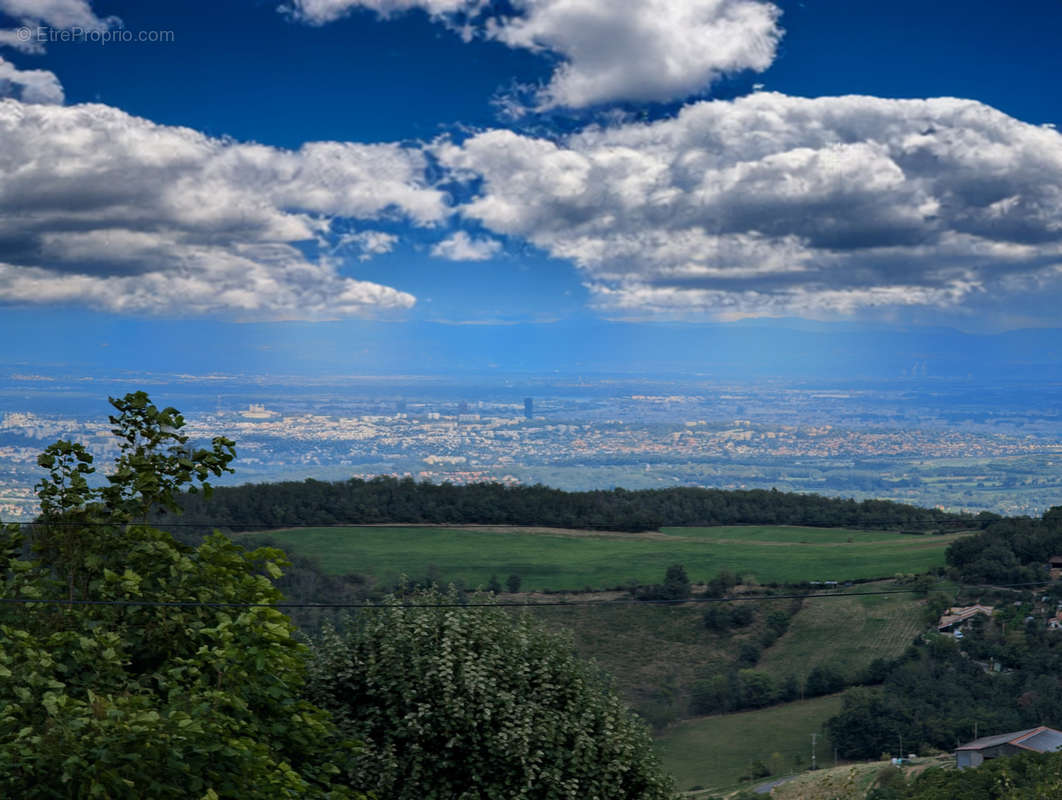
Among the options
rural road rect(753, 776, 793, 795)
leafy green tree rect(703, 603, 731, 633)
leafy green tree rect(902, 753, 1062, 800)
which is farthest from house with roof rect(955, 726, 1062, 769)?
leafy green tree rect(703, 603, 731, 633)

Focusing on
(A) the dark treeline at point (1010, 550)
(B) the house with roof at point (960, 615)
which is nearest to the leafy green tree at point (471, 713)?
(B) the house with roof at point (960, 615)

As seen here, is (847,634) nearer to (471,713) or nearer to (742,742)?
(742,742)

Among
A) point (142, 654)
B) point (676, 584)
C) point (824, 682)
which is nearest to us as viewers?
point (142, 654)

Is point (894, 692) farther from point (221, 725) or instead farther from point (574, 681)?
point (221, 725)

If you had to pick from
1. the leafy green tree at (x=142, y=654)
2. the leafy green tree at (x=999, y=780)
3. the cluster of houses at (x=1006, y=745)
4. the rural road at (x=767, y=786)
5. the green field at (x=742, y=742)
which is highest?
the leafy green tree at (x=142, y=654)

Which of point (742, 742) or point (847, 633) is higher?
point (847, 633)

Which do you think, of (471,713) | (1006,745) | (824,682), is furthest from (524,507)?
(471,713)

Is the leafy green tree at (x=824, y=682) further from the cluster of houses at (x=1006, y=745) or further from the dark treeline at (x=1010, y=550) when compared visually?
the dark treeline at (x=1010, y=550)
